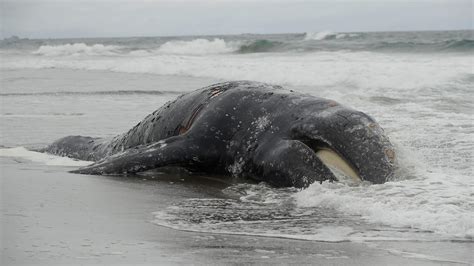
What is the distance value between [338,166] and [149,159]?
2353 mm

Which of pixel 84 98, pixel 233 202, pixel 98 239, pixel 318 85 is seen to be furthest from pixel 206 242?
pixel 318 85

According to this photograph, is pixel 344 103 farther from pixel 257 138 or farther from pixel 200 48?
pixel 200 48

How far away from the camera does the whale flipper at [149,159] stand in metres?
8.76

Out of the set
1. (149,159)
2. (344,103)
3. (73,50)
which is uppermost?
(73,50)

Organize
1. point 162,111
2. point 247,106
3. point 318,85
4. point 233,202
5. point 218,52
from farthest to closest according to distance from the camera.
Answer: point 218,52, point 318,85, point 162,111, point 247,106, point 233,202

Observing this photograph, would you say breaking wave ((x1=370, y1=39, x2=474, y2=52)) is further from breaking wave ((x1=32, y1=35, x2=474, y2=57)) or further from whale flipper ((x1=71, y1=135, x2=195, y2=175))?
whale flipper ((x1=71, y1=135, x2=195, y2=175))

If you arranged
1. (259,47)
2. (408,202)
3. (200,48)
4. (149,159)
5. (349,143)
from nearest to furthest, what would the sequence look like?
(408,202), (349,143), (149,159), (259,47), (200,48)

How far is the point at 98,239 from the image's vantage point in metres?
5.74

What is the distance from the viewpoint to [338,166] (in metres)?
8.01

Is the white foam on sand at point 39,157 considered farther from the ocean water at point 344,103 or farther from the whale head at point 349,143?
the whale head at point 349,143

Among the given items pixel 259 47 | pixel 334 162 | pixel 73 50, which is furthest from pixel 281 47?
pixel 334 162

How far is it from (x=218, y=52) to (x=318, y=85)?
32.4 metres

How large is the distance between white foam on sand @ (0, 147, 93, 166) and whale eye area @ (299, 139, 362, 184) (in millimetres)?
3983

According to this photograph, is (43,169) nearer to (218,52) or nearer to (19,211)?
(19,211)
